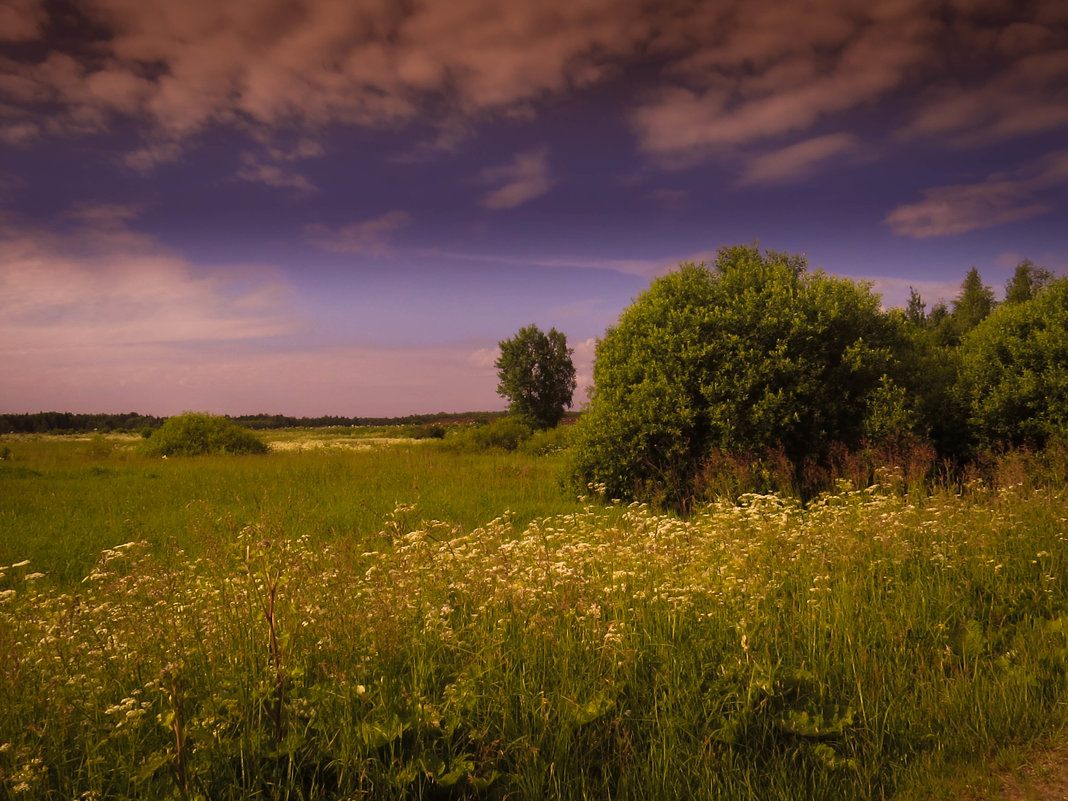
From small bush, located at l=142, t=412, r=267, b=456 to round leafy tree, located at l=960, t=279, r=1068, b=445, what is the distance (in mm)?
30321

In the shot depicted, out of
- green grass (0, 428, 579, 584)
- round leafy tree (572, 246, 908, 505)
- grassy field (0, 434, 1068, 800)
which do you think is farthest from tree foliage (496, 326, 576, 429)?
grassy field (0, 434, 1068, 800)

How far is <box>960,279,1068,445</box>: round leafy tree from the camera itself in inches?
513

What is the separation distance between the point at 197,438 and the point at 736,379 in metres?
29.2

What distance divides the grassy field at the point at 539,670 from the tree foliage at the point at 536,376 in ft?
154

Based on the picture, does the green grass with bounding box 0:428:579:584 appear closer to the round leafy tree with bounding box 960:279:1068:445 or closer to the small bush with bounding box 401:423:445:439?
the round leafy tree with bounding box 960:279:1068:445

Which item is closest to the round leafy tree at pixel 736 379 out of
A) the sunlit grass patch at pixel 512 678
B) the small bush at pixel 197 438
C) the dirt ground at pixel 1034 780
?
the sunlit grass patch at pixel 512 678

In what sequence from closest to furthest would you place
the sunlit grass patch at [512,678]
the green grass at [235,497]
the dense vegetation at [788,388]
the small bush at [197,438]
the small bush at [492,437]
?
the sunlit grass patch at [512,678] → the green grass at [235,497] → the dense vegetation at [788,388] → the small bush at [197,438] → the small bush at [492,437]

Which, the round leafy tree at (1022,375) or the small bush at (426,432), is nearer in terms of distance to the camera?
the round leafy tree at (1022,375)

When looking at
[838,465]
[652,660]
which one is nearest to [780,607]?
[652,660]

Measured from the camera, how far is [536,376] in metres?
55.0

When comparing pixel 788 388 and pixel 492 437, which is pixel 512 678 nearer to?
pixel 788 388

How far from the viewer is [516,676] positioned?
4023mm

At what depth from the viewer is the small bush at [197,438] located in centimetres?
3080

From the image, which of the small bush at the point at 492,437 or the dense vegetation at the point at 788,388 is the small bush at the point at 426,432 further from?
the dense vegetation at the point at 788,388
